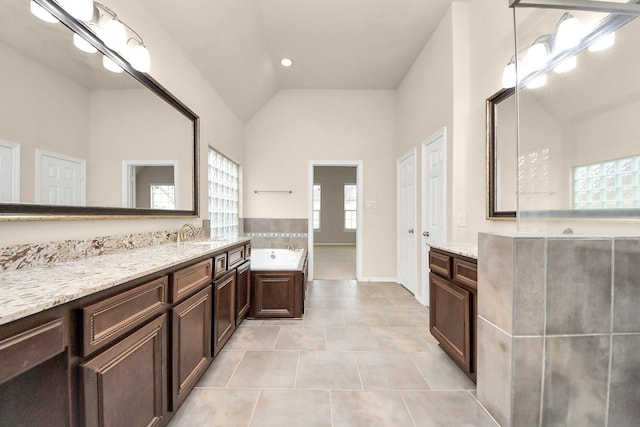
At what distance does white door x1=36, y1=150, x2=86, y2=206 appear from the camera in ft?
4.01

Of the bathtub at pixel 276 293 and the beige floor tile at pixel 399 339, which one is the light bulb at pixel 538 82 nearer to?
the beige floor tile at pixel 399 339

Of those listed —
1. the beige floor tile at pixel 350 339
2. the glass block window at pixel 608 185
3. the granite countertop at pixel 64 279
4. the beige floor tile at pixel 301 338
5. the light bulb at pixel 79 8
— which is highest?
the light bulb at pixel 79 8

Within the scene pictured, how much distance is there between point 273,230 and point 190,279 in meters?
3.07

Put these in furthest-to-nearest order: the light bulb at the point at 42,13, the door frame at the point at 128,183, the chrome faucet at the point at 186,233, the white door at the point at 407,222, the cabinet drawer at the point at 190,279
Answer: the white door at the point at 407,222
the chrome faucet at the point at 186,233
the door frame at the point at 128,183
the cabinet drawer at the point at 190,279
the light bulb at the point at 42,13

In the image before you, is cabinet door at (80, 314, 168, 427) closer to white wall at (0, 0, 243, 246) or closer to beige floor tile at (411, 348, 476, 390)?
white wall at (0, 0, 243, 246)

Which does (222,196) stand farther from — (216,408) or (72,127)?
Answer: (216,408)

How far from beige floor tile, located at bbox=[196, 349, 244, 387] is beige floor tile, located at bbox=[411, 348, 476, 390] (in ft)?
4.48

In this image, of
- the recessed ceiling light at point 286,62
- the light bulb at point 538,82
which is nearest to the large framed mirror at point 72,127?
the recessed ceiling light at point 286,62

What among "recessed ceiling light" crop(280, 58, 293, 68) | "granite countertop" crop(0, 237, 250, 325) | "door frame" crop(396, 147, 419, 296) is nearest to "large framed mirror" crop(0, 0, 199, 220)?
"granite countertop" crop(0, 237, 250, 325)

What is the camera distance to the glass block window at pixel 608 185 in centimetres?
111

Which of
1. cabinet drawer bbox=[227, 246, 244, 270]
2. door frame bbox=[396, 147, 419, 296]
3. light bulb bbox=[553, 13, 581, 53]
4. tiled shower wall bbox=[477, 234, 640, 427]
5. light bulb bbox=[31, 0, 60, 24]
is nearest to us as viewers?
tiled shower wall bbox=[477, 234, 640, 427]

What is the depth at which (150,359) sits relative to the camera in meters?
1.21

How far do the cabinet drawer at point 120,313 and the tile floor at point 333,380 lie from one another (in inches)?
30.4

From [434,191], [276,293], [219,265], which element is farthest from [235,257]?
[434,191]
